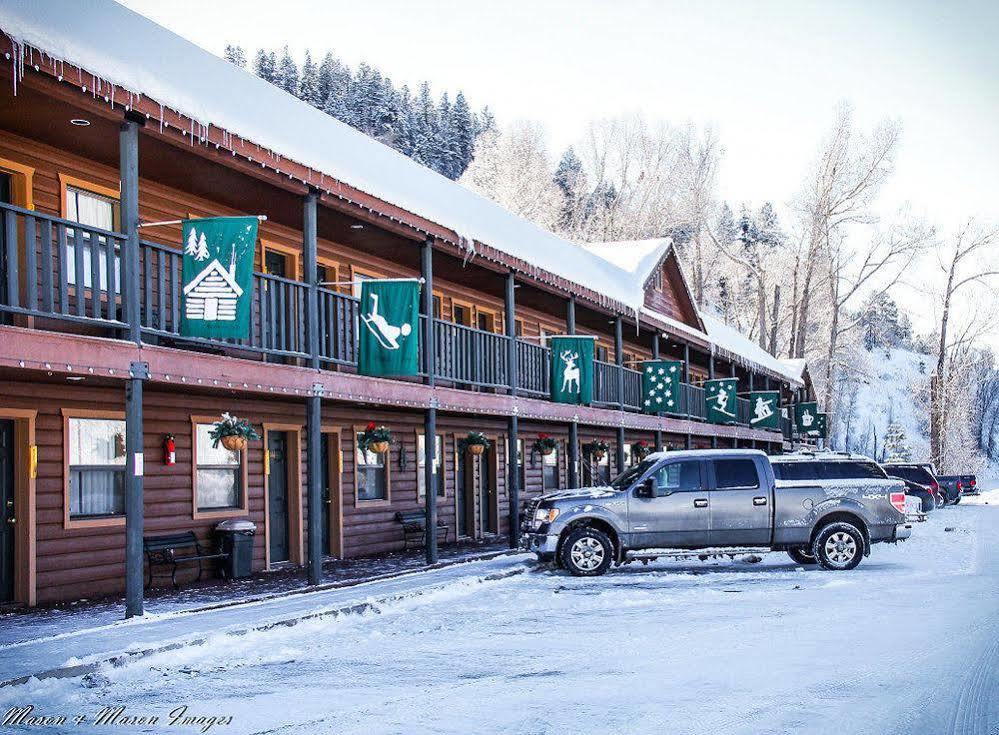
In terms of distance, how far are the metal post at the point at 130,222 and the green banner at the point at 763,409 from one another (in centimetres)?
3305

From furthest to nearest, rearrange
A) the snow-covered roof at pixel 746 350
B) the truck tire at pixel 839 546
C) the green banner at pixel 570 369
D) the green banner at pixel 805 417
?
the green banner at pixel 805 417 → the snow-covered roof at pixel 746 350 → the green banner at pixel 570 369 → the truck tire at pixel 839 546

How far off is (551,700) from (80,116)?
8352mm

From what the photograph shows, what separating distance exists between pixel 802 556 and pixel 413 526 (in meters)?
7.63

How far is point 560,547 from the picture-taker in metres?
18.2

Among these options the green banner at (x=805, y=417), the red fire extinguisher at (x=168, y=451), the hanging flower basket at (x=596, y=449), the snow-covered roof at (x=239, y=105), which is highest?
the snow-covered roof at (x=239, y=105)

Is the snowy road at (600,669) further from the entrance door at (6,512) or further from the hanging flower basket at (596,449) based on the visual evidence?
the hanging flower basket at (596,449)

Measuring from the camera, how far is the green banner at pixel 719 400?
1421 inches

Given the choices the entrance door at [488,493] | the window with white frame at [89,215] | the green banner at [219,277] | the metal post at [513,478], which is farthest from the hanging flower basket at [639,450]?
the green banner at [219,277]

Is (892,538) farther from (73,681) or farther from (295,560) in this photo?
(73,681)

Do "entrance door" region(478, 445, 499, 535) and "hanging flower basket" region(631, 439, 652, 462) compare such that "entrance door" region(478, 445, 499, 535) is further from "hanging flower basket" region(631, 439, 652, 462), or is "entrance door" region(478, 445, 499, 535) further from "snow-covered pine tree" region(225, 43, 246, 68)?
"snow-covered pine tree" region(225, 43, 246, 68)

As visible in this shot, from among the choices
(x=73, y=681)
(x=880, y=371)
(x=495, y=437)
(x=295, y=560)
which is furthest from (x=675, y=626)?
(x=880, y=371)

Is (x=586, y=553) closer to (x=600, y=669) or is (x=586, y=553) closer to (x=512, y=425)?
(x=512, y=425)

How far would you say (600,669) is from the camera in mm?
9938

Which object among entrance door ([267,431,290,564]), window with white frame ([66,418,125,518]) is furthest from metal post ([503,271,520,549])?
window with white frame ([66,418,125,518])
